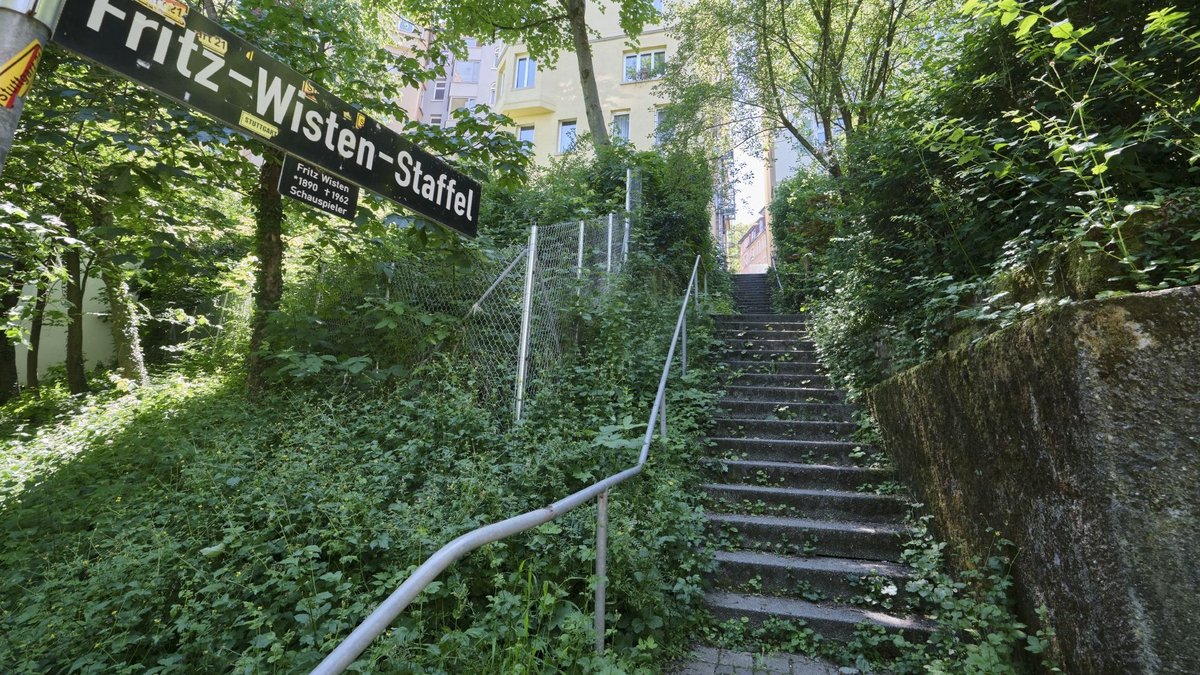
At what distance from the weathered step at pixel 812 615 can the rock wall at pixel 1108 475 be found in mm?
579

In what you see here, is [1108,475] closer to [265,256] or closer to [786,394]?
[786,394]

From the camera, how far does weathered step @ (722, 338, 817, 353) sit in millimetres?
6590

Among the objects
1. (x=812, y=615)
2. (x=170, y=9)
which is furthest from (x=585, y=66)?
(x=812, y=615)

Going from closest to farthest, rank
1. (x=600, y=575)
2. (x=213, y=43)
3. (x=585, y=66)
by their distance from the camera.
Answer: (x=213, y=43)
(x=600, y=575)
(x=585, y=66)

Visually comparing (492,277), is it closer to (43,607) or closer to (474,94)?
(43,607)

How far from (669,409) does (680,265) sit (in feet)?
15.2

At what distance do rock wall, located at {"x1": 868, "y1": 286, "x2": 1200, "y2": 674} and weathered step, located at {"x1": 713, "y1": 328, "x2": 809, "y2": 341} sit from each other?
466cm

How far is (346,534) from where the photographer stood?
2.60m

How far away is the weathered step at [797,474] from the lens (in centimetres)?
393

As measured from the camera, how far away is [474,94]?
85.2 ft

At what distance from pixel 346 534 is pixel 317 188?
5.48 feet

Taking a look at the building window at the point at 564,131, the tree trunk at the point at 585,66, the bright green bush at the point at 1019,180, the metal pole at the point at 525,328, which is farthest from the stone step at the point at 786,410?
the building window at the point at 564,131

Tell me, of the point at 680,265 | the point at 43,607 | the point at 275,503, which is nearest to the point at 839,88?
the point at 680,265

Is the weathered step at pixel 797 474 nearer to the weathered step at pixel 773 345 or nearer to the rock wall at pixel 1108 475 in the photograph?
the rock wall at pixel 1108 475
